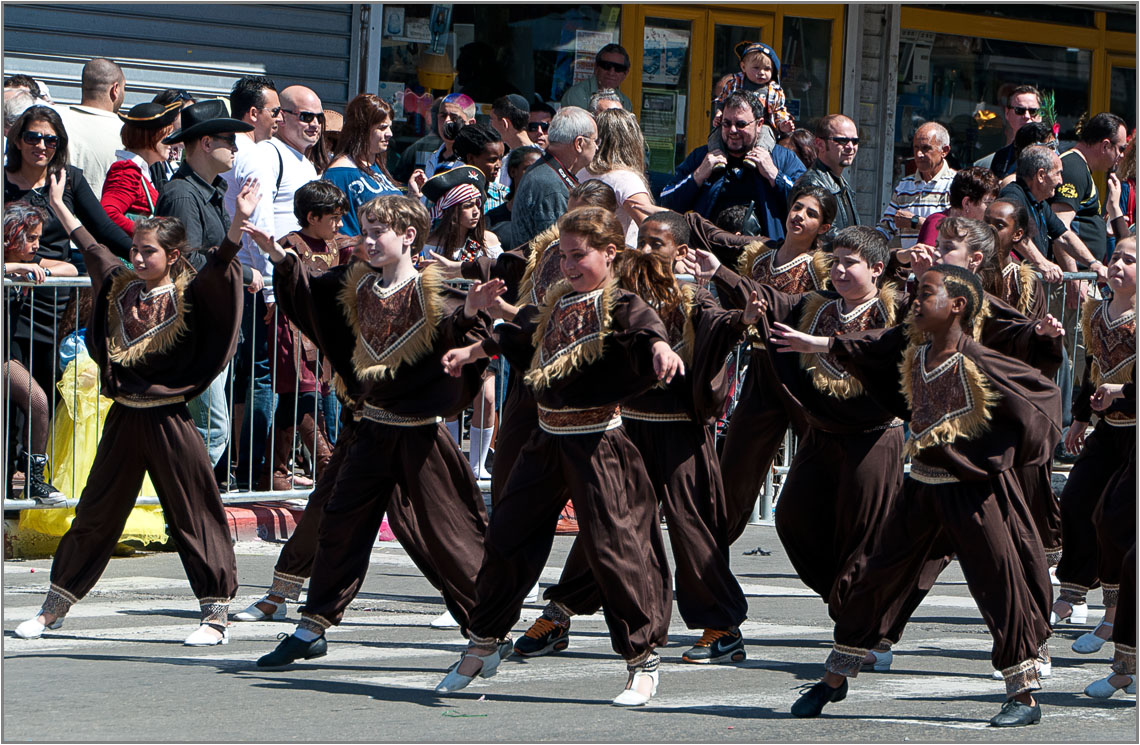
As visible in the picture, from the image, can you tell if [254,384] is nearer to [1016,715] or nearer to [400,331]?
[400,331]

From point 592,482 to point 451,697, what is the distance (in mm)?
901

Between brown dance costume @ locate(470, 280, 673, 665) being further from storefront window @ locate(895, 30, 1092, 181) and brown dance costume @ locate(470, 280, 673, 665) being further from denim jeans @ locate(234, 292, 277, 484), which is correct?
storefront window @ locate(895, 30, 1092, 181)

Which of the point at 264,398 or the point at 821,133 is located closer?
the point at 264,398

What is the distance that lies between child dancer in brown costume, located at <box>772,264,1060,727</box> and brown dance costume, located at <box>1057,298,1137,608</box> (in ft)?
4.34

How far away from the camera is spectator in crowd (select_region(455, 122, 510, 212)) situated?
11.3 meters

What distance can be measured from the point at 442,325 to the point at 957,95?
12.2m

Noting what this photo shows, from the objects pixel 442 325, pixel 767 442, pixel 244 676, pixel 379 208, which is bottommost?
pixel 244 676

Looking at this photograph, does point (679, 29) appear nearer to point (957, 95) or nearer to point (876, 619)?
point (957, 95)

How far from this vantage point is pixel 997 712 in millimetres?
6312

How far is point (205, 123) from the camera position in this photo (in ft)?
31.8

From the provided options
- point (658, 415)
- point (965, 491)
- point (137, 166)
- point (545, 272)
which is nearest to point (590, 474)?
point (658, 415)

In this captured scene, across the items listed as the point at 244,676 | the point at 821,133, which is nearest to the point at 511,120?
the point at 821,133

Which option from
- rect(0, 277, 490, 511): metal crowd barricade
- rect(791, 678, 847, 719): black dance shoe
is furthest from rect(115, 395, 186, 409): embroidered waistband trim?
rect(791, 678, 847, 719): black dance shoe

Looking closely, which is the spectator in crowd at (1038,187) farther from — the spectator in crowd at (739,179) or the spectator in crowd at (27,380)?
the spectator in crowd at (27,380)
